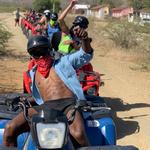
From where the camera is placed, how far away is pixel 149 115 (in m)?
9.51

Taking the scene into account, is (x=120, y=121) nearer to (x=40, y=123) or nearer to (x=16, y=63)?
(x=40, y=123)

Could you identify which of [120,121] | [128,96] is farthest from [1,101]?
[128,96]

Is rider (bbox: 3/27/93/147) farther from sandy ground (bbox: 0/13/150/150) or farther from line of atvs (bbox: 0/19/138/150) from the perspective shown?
sandy ground (bbox: 0/13/150/150)

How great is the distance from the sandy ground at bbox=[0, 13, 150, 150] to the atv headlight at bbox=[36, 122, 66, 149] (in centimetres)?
296

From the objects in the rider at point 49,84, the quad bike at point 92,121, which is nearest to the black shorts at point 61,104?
A: the rider at point 49,84

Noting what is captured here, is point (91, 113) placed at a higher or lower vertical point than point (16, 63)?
higher

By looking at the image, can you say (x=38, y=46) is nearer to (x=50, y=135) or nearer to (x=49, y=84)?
(x=49, y=84)

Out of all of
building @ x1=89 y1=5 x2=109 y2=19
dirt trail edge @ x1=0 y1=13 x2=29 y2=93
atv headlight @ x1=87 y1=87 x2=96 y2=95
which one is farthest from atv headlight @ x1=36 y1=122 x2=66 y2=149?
building @ x1=89 y1=5 x2=109 y2=19

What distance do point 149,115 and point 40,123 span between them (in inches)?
235

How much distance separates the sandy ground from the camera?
8.16 m

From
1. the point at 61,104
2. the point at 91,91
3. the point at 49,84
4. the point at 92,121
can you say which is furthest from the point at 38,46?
the point at 91,91

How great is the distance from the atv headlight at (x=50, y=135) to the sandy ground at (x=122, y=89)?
296 cm

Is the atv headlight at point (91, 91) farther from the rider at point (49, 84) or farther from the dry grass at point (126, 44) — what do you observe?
the dry grass at point (126, 44)

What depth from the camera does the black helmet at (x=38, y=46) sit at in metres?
4.82
